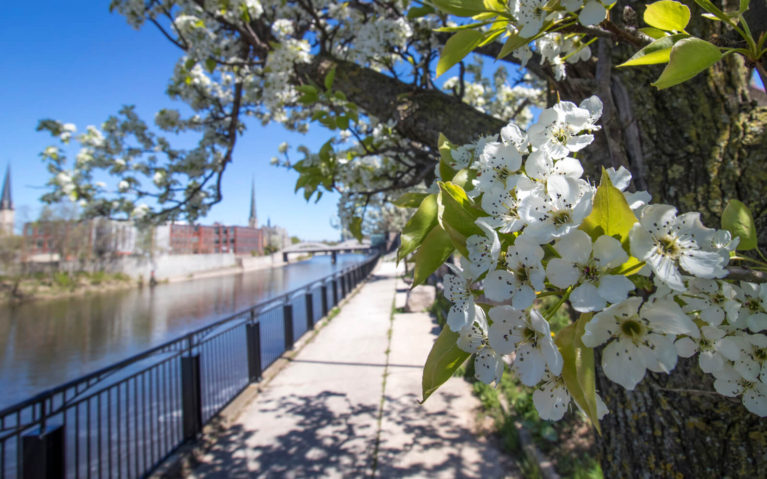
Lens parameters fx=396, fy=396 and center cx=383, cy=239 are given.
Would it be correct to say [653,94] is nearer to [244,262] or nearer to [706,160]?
[706,160]

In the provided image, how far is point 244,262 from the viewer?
57.0m

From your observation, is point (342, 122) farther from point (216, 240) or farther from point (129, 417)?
point (216, 240)

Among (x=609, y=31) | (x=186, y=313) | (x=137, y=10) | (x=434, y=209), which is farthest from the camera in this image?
(x=186, y=313)

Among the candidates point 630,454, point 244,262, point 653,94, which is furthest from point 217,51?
point 244,262

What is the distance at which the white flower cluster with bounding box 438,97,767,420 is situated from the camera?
0.52 meters

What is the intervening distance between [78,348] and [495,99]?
54.4ft

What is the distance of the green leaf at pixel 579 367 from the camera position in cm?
51

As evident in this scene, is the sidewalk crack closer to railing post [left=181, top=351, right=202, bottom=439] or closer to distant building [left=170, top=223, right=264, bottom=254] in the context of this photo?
railing post [left=181, top=351, right=202, bottom=439]

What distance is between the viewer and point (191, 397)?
4133 millimetres

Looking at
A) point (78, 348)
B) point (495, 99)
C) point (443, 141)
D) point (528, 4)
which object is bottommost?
point (78, 348)

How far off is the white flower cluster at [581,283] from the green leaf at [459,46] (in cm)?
26

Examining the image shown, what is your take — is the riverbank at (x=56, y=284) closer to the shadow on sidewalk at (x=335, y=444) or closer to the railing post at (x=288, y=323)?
the railing post at (x=288, y=323)

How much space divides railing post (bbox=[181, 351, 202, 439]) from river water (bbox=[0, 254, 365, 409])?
7.83 metres

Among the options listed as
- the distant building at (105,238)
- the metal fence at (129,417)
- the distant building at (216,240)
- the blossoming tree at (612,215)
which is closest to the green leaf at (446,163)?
the blossoming tree at (612,215)
